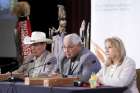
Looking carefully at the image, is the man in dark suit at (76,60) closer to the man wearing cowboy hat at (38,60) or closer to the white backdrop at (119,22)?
the man wearing cowboy hat at (38,60)

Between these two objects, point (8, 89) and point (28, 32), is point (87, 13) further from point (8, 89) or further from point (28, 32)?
point (8, 89)

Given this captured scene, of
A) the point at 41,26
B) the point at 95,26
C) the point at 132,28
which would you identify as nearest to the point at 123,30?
the point at 132,28

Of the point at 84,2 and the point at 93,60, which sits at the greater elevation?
the point at 84,2

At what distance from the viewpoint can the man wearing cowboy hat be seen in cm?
451

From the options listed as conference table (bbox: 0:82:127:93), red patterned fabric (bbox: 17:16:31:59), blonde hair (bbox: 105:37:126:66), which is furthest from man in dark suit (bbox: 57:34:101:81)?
red patterned fabric (bbox: 17:16:31:59)

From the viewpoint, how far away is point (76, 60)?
4492mm

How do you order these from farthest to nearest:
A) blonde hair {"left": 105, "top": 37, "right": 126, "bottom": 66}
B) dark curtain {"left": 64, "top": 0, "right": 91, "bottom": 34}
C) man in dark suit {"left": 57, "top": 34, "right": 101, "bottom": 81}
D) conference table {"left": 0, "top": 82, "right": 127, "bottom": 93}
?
dark curtain {"left": 64, "top": 0, "right": 91, "bottom": 34}
man in dark suit {"left": 57, "top": 34, "right": 101, "bottom": 81}
blonde hair {"left": 105, "top": 37, "right": 126, "bottom": 66}
conference table {"left": 0, "top": 82, "right": 127, "bottom": 93}

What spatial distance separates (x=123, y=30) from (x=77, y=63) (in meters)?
1.00

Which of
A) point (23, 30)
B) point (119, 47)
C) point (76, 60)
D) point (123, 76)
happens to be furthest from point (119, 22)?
point (23, 30)

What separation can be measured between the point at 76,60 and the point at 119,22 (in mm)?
1013

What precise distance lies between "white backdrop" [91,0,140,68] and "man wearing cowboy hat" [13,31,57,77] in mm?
900

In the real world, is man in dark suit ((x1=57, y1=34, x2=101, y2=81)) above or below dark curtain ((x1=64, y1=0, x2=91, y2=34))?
below

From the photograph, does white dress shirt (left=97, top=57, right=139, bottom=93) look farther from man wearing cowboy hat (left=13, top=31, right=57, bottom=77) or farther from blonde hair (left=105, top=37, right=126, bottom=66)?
man wearing cowboy hat (left=13, top=31, right=57, bottom=77)

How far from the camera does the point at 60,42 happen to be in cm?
618
